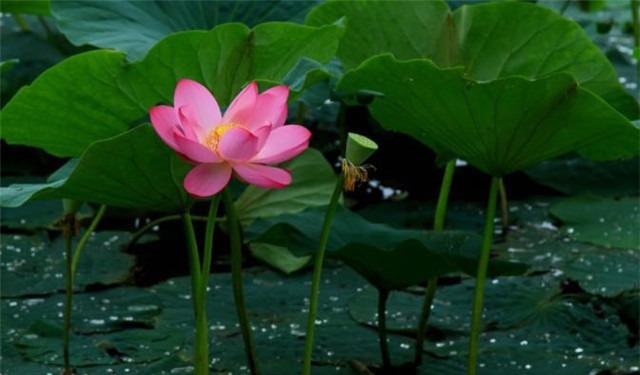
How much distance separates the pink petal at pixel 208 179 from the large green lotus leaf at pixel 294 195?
76 cm

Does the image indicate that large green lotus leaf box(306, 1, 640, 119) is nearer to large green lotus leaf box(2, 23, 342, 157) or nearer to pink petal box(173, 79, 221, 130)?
large green lotus leaf box(2, 23, 342, 157)

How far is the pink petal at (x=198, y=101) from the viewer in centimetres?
102

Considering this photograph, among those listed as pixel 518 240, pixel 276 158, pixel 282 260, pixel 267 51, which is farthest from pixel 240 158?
pixel 518 240

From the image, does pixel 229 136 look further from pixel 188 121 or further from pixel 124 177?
pixel 124 177

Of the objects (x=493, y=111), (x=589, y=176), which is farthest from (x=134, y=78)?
(x=589, y=176)

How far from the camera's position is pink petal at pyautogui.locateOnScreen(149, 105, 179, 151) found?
98 centimetres

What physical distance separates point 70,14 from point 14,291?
408mm

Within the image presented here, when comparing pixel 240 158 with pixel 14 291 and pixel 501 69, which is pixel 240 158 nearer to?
pixel 501 69

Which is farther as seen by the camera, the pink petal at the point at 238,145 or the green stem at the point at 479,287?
the green stem at the point at 479,287

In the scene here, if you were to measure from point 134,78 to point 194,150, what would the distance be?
1.04ft

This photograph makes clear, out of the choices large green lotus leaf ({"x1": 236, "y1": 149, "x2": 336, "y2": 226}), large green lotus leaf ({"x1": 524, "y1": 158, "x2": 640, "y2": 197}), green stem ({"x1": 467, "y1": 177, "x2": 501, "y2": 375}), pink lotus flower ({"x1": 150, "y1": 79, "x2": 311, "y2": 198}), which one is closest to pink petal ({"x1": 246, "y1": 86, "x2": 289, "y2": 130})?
pink lotus flower ({"x1": 150, "y1": 79, "x2": 311, "y2": 198})

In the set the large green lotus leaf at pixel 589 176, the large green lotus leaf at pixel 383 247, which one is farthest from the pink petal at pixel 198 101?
the large green lotus leaf at pixel 589 176

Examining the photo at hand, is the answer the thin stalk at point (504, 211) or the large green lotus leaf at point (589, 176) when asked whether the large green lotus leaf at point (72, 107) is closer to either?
the thin stalk at point (504, 211)

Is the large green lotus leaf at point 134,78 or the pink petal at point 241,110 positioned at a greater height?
the pink petal at point 241,110
